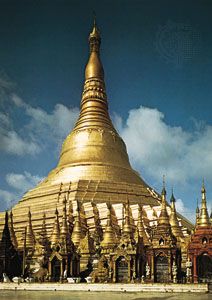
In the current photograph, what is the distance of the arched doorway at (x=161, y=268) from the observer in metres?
30.3

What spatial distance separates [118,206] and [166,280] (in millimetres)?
19695

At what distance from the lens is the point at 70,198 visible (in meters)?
51.1

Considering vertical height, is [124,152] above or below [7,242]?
above

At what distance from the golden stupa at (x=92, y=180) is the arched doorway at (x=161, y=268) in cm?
1344

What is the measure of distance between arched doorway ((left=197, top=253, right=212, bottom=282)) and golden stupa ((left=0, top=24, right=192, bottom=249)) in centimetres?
1385

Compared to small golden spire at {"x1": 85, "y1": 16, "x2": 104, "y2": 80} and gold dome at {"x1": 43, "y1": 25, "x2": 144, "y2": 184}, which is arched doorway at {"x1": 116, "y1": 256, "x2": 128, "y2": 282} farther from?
small golden spire at {"x1": 85, "y1": 16, "x2": 104, "y2": 80}

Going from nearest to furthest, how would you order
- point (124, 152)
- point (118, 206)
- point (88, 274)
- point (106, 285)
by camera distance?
point (106, 285), point (88, 274), point (118, 206), point (124, 152)

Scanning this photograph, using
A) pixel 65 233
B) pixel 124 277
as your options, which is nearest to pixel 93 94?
pixel 65 233

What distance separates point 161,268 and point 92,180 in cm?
2474

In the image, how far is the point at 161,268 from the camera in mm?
30734

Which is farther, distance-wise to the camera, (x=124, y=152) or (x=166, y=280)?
(x=124, y=152)

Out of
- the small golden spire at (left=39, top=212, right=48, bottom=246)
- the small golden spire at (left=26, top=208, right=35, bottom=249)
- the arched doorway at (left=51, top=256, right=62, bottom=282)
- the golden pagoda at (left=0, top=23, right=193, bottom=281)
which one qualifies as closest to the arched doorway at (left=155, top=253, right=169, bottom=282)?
the golden pagoda at (left=0, top=23, right=193, bottom=281)

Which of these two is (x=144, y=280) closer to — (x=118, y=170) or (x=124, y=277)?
(x=124, y=277)

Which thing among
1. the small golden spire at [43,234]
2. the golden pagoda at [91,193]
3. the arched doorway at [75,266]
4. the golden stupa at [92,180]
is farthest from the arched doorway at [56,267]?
the golden stupa at [92,180]
